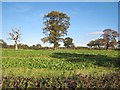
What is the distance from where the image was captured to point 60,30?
7906 centimetres

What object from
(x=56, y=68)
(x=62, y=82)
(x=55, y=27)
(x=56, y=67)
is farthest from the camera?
(x=55, y=27)

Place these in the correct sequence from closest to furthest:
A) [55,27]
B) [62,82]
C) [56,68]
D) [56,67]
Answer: [62,82] < [56,68] < [56,67] < [55,27]

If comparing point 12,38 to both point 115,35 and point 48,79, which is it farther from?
point 48,79

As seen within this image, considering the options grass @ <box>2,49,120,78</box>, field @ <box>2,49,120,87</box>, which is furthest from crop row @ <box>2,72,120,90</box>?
grass @ <box>2,49,120,78</box>

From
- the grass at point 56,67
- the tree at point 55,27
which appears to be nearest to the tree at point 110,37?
the tree at point 55,27

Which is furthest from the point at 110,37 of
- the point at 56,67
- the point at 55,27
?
the point at 56,67

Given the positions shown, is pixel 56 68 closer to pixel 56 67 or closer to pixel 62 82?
pixel 56 67

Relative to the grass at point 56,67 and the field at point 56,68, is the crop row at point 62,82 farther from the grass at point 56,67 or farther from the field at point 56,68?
the grass at point 56,67

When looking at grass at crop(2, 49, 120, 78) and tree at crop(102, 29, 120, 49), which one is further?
tree at crop(102, 29, 120, 49)

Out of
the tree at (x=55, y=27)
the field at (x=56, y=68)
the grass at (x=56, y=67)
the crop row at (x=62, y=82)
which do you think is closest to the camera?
the crop row at (x=62, y=82)

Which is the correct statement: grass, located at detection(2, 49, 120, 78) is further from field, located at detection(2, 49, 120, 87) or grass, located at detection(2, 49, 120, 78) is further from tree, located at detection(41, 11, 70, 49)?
tree, located at detection(41, 11, 70, 49)

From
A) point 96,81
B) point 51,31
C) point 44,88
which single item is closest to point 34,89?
point 44,88

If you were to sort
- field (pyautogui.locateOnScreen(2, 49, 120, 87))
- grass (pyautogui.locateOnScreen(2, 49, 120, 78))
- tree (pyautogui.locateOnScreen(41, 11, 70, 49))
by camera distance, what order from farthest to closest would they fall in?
tree (pyautogui.locateOnScreen(41, 11, 70, 49)) → grass (pyautogui.locateOnScreen(2, 49, 120, 78)) → field (pyautogui.locateOnScreen(2, 49, 120, 87))

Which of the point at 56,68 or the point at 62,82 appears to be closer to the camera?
the point at 62,82
